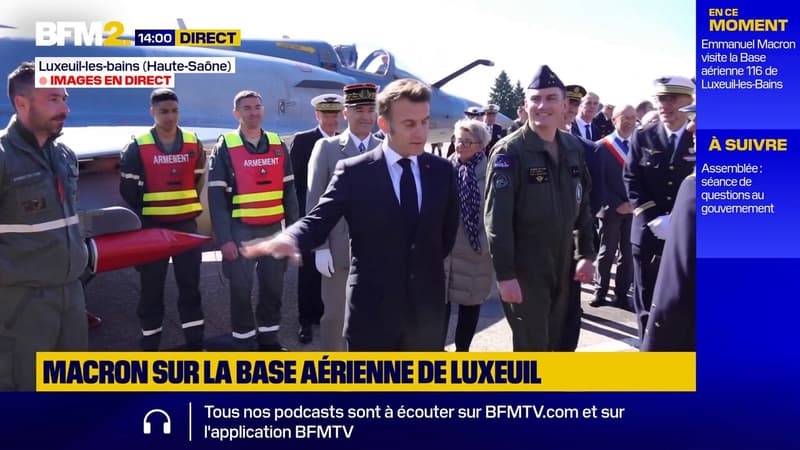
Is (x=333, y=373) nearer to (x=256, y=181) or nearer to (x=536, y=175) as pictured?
(x=536, y=175)

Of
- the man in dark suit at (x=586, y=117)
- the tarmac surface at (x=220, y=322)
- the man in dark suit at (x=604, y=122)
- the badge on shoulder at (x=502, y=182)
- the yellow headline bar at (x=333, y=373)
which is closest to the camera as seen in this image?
the yellow headline bar at (x=333, y=373)

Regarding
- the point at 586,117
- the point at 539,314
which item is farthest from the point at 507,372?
the point at 586,117

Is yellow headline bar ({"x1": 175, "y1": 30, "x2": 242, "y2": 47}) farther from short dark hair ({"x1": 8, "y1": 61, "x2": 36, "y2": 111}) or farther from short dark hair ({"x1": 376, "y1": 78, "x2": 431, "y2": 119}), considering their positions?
short dark hair ({"x1": 376, "y1": 78, "x2": 431, "y2": 119})

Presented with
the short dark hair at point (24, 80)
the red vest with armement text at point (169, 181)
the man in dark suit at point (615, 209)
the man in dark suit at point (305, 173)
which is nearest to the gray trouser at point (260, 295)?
the man in dark suit at point (305, 173)

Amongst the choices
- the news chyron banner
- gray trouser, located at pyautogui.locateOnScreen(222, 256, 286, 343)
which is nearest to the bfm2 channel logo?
the news chyron banner

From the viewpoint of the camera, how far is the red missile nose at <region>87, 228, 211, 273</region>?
3092mm

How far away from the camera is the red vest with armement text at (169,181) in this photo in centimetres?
385

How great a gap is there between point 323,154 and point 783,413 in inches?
93.3

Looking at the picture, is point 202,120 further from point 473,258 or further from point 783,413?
point 783,413

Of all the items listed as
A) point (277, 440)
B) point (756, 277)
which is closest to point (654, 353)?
point (756, 277)

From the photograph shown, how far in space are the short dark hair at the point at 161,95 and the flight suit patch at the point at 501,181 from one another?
181 cm

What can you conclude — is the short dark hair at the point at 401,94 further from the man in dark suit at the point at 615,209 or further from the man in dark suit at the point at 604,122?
the man in dark suit at the point at 604,122

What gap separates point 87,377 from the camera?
2.52m

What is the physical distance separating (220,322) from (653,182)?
119 inches
